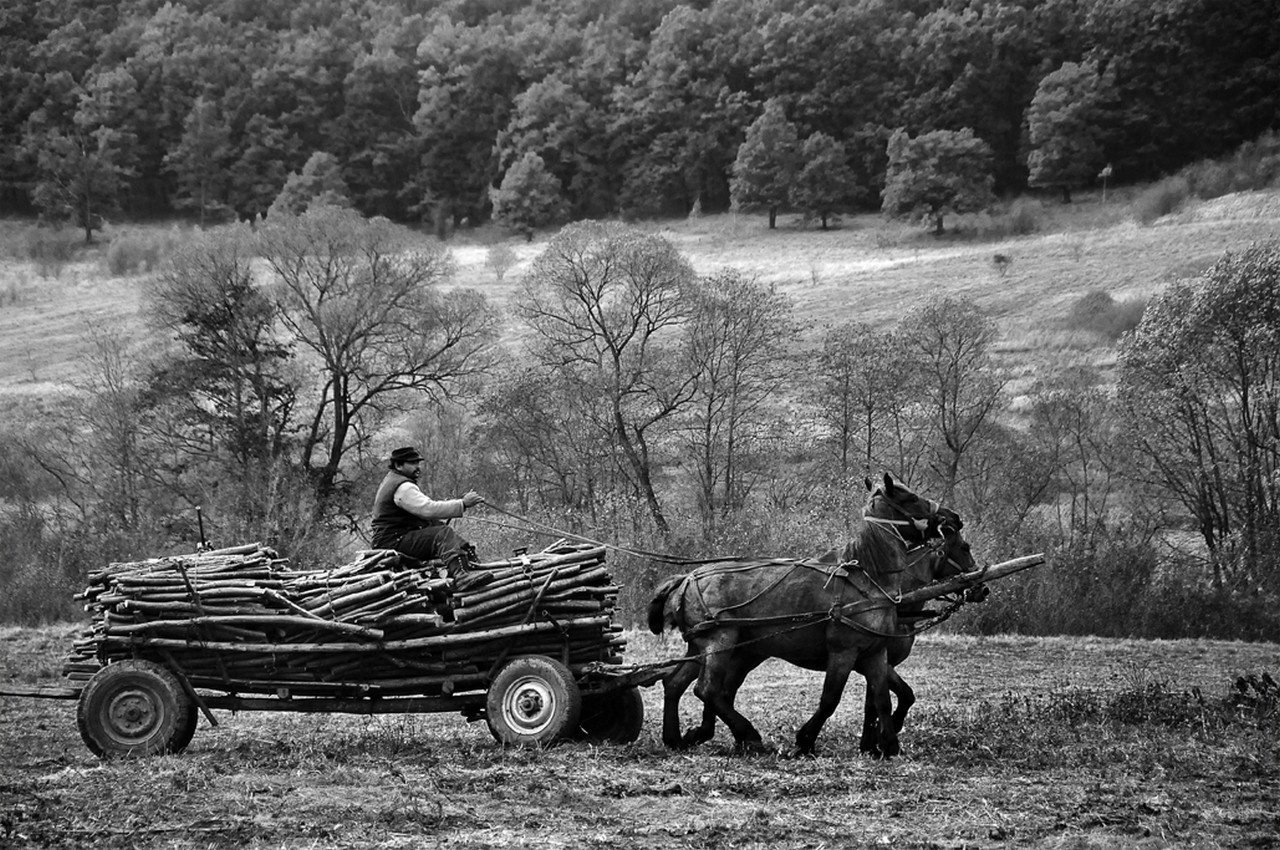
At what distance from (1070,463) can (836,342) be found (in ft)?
25.7

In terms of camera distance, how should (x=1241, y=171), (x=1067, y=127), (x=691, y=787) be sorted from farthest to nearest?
(x=1067, y=127) < (x=1241, y=171) < (x=691, y=787)

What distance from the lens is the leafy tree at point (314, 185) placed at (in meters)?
80.1

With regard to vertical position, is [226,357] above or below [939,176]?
below

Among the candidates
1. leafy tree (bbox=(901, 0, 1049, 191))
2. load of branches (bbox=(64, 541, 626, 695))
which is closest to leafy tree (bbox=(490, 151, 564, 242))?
leafy tree (bbox=(901, 0, 1049, 191))

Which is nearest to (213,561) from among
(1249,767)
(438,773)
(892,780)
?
(438,773)

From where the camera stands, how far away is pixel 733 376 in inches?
1508

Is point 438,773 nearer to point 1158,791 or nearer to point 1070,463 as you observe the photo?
point 1158,791

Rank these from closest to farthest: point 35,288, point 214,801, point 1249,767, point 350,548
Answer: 1. point 214,801
2. point 1249,767
3. point 350,548
4. point 35,288

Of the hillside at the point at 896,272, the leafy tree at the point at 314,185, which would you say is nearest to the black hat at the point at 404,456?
the hillside at the point at 896,272

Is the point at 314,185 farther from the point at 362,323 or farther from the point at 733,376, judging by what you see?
the point at 733,376

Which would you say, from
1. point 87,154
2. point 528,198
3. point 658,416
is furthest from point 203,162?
point 658,416

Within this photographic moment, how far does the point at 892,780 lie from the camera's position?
341 inches

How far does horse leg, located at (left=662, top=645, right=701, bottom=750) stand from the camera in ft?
34.4

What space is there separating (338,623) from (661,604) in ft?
9.28
